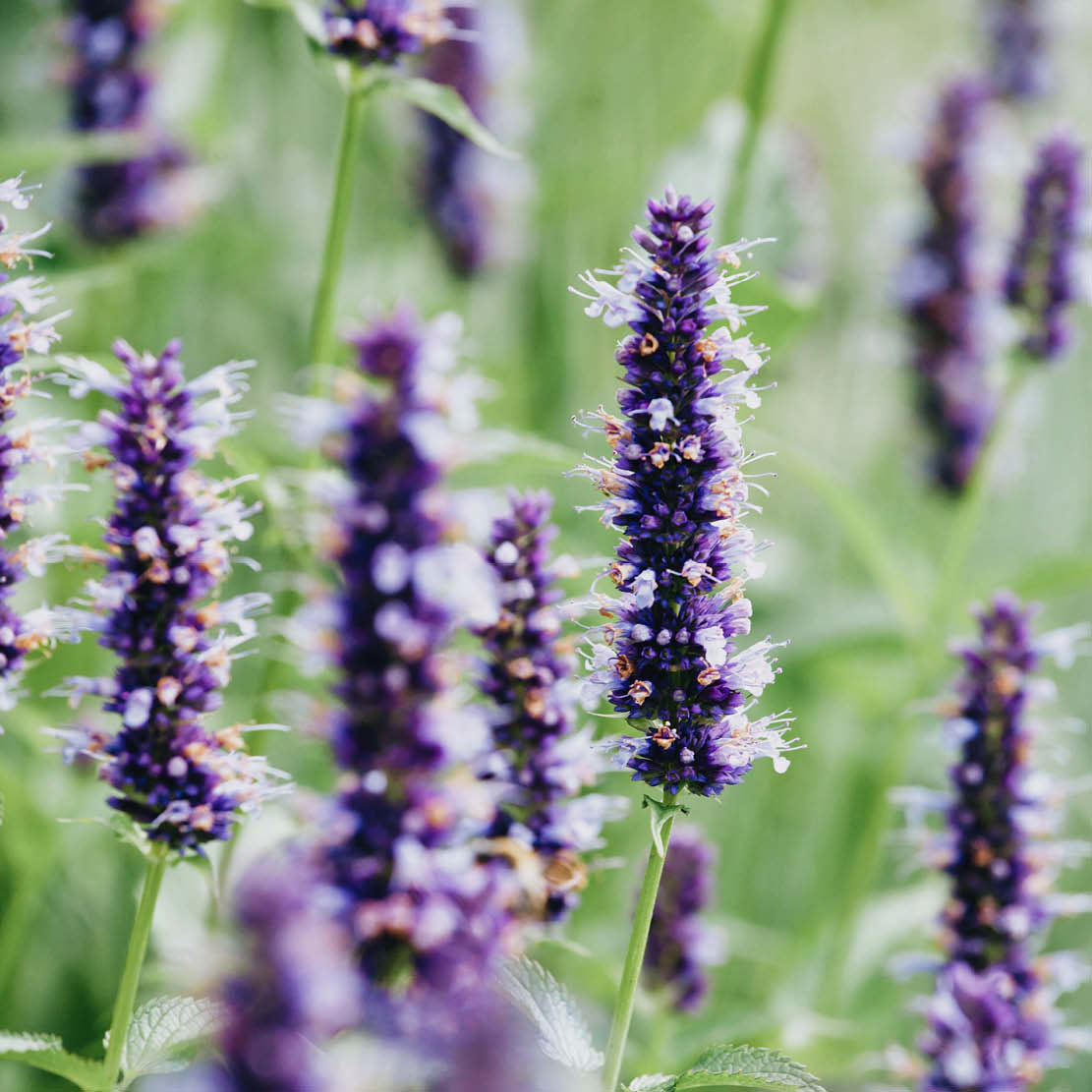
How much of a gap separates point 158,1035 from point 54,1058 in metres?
0.13

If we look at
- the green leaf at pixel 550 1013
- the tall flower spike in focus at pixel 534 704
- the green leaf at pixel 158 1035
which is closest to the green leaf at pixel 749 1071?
the green leaf at pixel 550 1013

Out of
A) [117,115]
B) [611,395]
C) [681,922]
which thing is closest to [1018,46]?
[611,395]

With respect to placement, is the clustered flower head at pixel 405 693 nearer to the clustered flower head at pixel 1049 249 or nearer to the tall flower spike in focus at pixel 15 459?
the tall flower spike in focus at pixel 15 459

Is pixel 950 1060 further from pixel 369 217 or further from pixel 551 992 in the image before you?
pixel 369 217

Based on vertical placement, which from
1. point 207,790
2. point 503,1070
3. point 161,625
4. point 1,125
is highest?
point 1,125

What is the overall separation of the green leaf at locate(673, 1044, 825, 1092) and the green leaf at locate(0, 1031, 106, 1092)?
68cm

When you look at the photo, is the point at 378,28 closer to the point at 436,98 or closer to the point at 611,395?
the point at 436,98

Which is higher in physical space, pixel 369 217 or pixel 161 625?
pixel 369 217

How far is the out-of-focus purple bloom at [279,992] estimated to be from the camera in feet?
3.34

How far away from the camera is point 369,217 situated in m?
5.57

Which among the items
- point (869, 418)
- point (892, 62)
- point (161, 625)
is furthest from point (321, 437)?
point (892, 62)

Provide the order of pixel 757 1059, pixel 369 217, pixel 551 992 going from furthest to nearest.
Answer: pixel 369 217 → pixel 551 992 → pixel 757 1059

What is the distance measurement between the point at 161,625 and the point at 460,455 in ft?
1.83

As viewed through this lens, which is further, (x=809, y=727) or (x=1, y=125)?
(x=1, y=125)
